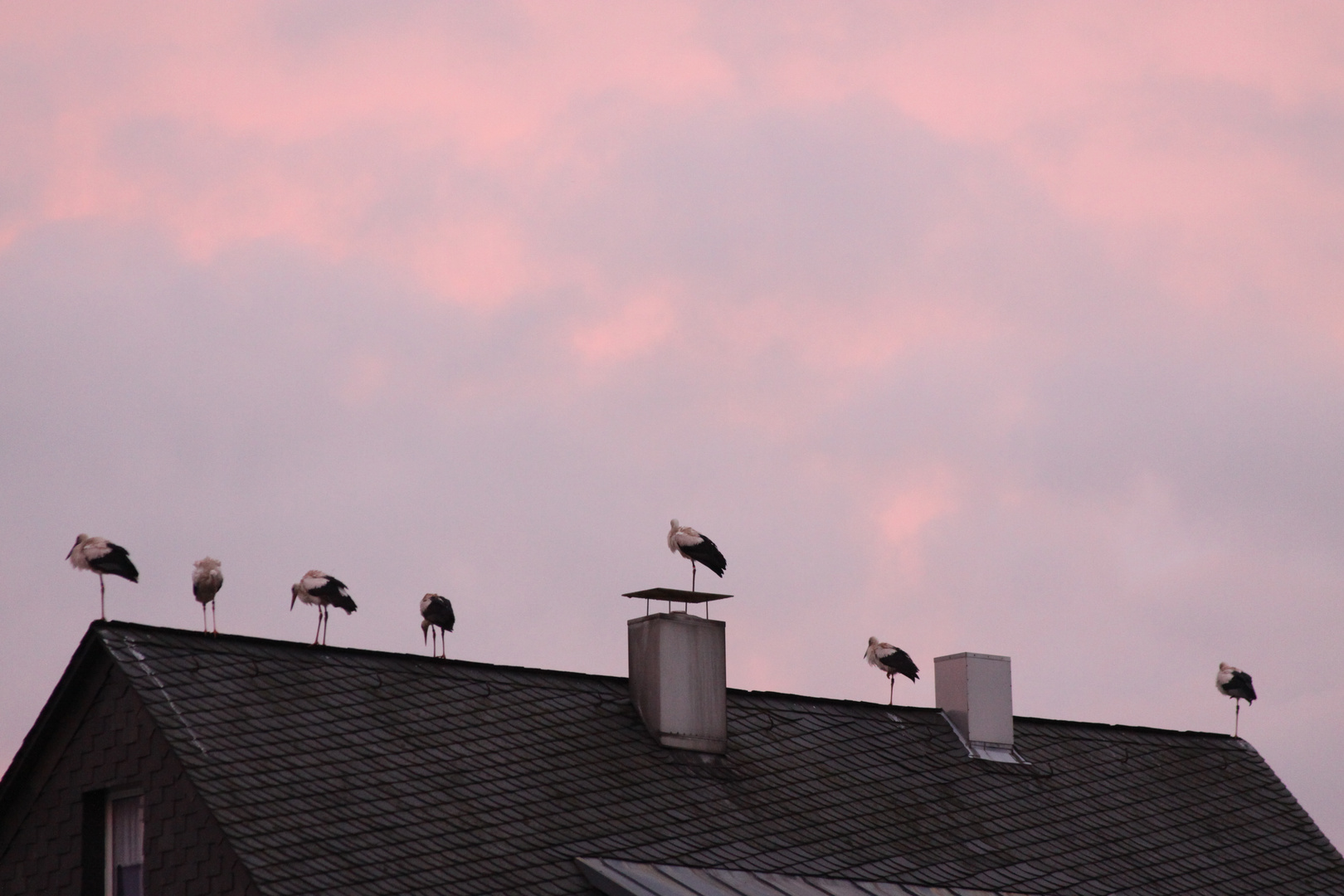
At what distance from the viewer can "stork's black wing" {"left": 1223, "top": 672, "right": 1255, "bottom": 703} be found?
29656 millimetres

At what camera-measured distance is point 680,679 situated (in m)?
22.8

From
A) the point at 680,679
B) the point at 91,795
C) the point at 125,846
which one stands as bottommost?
the point at 125,846

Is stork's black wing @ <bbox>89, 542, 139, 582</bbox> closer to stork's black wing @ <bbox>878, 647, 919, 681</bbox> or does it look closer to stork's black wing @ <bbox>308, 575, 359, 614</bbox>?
stork's black wing @ <bbox>308, 575, 359, 614</bbox>

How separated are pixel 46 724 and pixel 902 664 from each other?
12687mm

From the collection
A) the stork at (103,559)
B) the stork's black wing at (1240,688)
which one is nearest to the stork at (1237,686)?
the stork's black wing at (1240,688)

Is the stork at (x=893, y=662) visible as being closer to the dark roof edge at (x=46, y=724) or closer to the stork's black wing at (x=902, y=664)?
the stork's black wing at (x=902, y=664)

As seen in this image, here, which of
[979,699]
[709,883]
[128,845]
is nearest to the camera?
[128,845]

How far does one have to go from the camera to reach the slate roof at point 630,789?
18484 mm

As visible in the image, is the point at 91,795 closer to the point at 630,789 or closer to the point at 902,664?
the point at 630,789

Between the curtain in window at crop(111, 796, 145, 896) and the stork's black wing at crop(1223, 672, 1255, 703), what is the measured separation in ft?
57.4

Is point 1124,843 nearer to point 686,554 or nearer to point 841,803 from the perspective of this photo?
point 841,803

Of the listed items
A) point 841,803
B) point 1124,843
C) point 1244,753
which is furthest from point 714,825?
point 1244,753

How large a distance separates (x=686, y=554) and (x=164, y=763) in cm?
915

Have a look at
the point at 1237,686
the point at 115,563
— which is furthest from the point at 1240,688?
the point at 115,563
